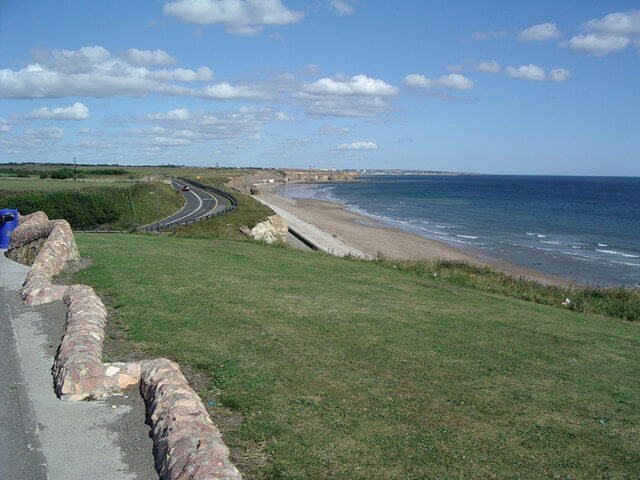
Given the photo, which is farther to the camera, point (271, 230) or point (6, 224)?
point (271, 230)

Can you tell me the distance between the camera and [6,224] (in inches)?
698

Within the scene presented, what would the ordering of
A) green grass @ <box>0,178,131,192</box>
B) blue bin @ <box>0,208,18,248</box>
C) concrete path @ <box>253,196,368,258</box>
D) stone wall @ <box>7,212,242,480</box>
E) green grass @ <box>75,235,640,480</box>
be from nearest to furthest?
stone wall @ <box>7,212,242,480</box> < green grass @ <box>75,235,640,480</box> < blue bin @ <box>0,208,18,248</box> < concrete path @ <box>253,196,368,258</box> < green grass @ <box>0,178,131,192</box>

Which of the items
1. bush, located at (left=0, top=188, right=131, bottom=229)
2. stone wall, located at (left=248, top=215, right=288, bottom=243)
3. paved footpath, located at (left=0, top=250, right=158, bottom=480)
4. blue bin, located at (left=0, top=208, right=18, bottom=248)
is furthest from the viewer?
stone wall, located at (left=248, top=215, right=288, bottom=243)

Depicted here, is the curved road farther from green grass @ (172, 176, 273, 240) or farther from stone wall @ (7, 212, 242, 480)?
stone wall @ (7, 212, 242, 480)

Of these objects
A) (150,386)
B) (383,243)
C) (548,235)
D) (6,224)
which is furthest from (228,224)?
(150,386)

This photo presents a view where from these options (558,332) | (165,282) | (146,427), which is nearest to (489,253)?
(558,332)

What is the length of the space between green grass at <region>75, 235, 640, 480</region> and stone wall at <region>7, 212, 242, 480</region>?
0.47 metres

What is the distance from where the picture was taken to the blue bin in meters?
17.5

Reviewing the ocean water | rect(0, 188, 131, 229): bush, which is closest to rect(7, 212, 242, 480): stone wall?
rect(0, 188, 131, 229): bush

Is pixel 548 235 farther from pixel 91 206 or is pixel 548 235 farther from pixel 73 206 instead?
pixel 73 206

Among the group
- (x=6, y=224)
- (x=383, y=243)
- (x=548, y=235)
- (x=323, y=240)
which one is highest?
(x=6, y=224)

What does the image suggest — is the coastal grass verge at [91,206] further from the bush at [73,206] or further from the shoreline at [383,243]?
the shoreline at [383,243]

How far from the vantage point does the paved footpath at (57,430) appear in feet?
18.1

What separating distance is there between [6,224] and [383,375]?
48.4 feet
